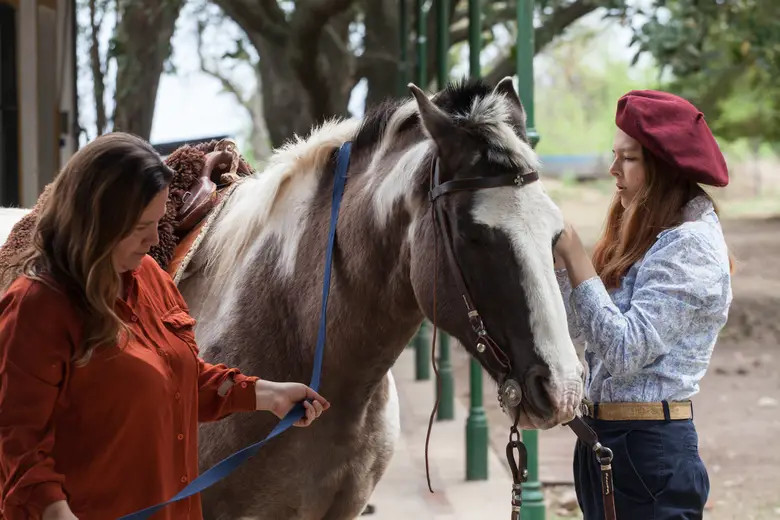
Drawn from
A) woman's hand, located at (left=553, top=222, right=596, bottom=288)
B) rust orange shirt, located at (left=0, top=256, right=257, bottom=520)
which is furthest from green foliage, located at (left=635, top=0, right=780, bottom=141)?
rust orange shirt, located at (left=0, top=256, right=257, bottom=520)

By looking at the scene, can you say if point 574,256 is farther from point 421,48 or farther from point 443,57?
point 421,48

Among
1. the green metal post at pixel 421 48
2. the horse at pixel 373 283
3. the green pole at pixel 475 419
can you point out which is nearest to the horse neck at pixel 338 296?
the horse at pixel 373 283

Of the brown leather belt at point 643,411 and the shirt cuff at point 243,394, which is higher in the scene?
the shirt cuff at point 243,394

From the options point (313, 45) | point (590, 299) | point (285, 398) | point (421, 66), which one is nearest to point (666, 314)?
point (590, 299)

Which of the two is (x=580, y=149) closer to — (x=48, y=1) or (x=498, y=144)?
(x=48, y=1)

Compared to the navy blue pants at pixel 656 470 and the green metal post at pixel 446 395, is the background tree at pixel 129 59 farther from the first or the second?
the navy blue pants at pixel 656 470

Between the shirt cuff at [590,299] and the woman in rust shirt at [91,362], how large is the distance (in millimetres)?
983

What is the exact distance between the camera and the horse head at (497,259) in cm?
208

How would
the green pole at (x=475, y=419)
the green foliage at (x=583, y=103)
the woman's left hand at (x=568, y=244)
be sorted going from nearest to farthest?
the woman's left hand at (x=568, y=244) < the green pole at (x=475, y=419) < the green foliage at (x=583, y=103)

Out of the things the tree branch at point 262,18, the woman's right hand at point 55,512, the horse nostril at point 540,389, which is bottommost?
the woman's right hand at point 55,512

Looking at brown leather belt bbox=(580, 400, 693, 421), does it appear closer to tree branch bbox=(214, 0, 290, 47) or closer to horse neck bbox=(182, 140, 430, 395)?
horse neck bbox=(182, 140, 430, 395)

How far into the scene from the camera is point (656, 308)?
7.59ft

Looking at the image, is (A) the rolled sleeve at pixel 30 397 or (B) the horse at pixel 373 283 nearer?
(A) the rolled sleeve at pixel 30 397

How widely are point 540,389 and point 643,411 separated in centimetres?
45
